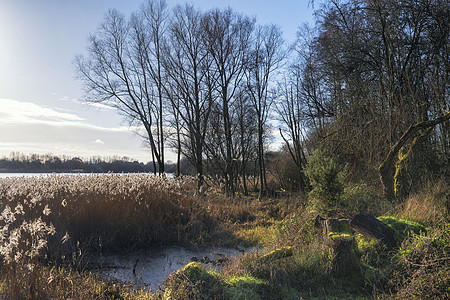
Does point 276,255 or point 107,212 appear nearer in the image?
point 276,255

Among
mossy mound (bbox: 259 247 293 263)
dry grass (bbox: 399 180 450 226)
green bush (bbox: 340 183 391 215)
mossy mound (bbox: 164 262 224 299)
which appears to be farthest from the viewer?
green bush (bbox: 340 183 391 215)

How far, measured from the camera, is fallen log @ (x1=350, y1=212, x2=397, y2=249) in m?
4.77

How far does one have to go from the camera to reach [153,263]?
20.7 feet

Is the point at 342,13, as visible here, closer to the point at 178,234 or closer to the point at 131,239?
the point at 178,234

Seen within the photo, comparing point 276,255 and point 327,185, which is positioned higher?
point 327,185

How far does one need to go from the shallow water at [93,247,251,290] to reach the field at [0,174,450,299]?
0.33 metres

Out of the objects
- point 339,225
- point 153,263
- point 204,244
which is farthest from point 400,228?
point 153,263

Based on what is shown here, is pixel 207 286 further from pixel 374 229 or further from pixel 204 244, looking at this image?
pixel 204 244

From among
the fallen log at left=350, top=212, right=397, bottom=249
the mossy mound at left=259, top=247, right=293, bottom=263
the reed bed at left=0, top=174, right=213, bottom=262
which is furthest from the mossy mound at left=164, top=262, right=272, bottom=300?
the reed bed at left=0, top=174, right=213, bottom=262

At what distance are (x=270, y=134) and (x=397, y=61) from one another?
15.0 m

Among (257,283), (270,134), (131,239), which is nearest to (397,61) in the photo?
(257,283)

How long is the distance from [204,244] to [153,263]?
58.5 inches

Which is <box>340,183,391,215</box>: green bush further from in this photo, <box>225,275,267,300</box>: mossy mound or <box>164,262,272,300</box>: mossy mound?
<box>164,262,272,300</box>: mossy mound

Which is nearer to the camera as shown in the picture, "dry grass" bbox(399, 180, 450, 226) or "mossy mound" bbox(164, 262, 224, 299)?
"mossy mound" bbox(164, 262, 224, 299)
